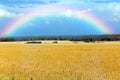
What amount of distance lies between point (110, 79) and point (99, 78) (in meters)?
0.58

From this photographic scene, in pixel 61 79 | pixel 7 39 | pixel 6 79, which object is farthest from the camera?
pixel 7 39

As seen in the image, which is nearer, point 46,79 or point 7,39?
point 46,79

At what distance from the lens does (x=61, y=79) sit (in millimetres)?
16359

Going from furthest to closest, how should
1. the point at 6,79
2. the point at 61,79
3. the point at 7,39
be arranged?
the point at 7,39 → the point at 61,79 → the point at 6,79

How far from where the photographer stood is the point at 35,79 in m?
16.2

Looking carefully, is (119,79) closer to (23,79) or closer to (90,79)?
(90,79)

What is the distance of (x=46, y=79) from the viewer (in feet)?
51.1

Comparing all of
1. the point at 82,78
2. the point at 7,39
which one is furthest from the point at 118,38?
the point at 82,78

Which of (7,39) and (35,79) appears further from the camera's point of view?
(7,39)

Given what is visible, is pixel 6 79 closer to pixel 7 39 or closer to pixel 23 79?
pixel 23 79

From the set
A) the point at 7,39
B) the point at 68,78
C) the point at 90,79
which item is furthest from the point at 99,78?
the point at 7,39

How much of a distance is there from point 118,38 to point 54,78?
169158mm

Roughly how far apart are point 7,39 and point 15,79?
16616 centimetres

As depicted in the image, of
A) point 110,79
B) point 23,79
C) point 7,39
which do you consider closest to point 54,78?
point 23,79
